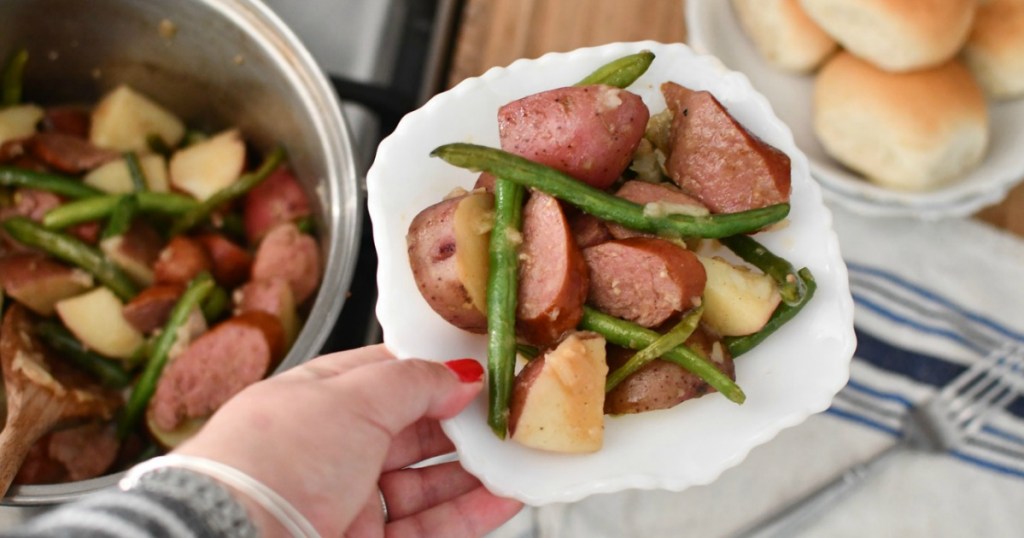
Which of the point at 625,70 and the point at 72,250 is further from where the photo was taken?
the point at 72,250

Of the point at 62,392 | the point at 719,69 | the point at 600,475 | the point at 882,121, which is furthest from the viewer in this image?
the point at 882,121

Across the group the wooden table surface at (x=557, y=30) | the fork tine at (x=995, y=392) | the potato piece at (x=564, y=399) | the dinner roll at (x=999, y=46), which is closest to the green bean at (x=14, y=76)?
the wooden table surface at (x=557, y=30)

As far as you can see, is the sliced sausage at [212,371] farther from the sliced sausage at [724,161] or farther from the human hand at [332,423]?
the sliced sausage at [724,161]

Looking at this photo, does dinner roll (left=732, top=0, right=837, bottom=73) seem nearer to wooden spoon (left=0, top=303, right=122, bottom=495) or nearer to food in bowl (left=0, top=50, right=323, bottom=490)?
food in bowl (left=0, top=50, right=323, bottom=490)

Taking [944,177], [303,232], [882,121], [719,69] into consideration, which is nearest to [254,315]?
[303,232]

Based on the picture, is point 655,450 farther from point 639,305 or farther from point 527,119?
point 527,119

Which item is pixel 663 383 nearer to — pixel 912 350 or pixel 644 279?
pixel 644 279

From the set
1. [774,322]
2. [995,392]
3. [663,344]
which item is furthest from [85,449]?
[995,392]
